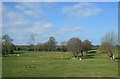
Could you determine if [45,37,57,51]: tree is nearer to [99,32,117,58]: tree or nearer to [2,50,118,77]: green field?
[99,32,117,58]: tree

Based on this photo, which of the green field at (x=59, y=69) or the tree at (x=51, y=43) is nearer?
the green field at (x=59, y=69)

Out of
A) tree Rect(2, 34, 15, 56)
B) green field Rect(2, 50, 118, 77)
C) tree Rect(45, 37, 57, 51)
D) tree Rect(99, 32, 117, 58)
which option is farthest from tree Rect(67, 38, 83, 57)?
tree Rect(45, 37, 57, 51)

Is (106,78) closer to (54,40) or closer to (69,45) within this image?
(69,45)

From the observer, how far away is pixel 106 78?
10734mm

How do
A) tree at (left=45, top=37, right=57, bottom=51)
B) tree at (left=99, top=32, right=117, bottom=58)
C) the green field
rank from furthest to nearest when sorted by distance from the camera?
tree at (left=45, top=37, right=57, bottom=51)
tree at (left=99, top=32, right=117, bottom=58)
the green field

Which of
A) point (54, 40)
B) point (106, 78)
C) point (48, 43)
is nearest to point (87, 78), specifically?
point (106, 78)

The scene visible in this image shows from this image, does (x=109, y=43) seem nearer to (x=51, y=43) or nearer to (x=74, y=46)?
(x=74, y=46)

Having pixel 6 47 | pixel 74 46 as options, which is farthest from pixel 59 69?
pixel 6 47

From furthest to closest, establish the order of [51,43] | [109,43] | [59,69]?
[51,43] < [109,43] < [59,69]

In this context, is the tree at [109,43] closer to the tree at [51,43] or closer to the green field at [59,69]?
the green field at [59,69]

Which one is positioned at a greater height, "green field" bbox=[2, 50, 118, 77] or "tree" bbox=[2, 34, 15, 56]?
"tree" bbox=[2, 34, 15, 56]

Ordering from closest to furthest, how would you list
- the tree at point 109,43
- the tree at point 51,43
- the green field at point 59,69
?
the green field at point 59,69 → the tree at point 109,43 → the tree at point 51,43

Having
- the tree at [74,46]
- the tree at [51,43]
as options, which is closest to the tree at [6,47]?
the tree at [74,46]

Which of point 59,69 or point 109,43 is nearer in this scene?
point 59,69
